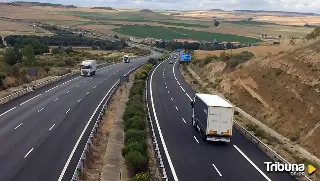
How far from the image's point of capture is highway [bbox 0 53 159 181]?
22.2m

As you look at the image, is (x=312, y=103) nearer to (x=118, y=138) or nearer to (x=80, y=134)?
(x=118, y=138)

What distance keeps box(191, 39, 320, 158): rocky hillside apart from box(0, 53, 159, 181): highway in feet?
48.8

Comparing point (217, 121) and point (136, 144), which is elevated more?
point (217, 121)

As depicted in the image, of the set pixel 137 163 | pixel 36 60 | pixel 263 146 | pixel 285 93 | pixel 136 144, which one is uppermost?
pixel 137 163

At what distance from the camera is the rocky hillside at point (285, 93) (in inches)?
1315

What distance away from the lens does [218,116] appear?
29609 mm

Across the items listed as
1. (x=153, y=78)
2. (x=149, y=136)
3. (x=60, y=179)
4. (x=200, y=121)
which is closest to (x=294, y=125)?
(x=200, y=121)

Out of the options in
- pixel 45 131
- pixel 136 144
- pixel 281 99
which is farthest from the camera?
pixel 281 99

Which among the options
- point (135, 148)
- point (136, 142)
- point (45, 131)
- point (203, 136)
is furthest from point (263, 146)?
point (45, 131)

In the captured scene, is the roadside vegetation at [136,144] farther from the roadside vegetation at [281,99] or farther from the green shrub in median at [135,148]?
the roadside vegetation at [281,99]

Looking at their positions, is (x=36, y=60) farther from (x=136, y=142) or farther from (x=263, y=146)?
(x=263, y=146)

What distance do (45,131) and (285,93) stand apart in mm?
22165

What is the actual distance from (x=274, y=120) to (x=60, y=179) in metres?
22.9

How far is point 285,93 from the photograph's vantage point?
42.4 metres
